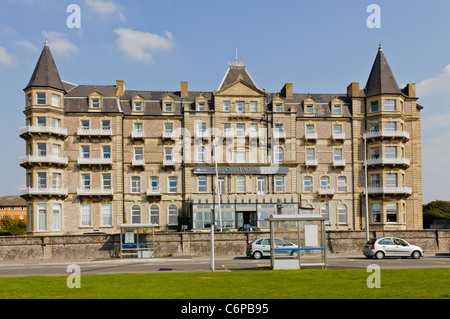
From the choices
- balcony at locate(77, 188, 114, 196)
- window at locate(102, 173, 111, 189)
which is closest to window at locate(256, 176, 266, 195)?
balcony at locate(77, 188, 114, 196)

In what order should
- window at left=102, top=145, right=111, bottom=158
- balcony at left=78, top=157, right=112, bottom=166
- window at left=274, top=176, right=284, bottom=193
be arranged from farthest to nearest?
window at left=274, top=176, right=284, bottom=193, window at left=102, top=145, right=111, bottom=158, balcony at left=78, top=157, right=112, bottom=166

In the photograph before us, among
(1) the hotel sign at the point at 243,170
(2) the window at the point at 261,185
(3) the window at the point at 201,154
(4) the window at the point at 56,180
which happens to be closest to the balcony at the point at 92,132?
(4) the window at the point at 56,180

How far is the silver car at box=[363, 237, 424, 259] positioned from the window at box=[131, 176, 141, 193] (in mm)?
29032

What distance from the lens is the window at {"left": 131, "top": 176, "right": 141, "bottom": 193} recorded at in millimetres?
53438

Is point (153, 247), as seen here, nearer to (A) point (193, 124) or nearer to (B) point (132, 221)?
(B) point (132, 221)

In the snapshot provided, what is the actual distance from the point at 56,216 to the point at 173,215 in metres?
12.7

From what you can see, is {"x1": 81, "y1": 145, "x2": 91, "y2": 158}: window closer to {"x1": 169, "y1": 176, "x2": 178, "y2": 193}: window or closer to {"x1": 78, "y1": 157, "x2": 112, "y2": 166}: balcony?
{"x1": 78, "y1": 157, "x2": 112, "y2": 166}: balcony

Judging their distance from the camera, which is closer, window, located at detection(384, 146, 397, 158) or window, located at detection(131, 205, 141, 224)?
window, located at detection(131, 205, 141, 224)

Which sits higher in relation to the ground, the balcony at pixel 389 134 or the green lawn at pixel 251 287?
the balcony at pixel 389 134

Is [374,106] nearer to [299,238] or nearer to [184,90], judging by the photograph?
[184,90]

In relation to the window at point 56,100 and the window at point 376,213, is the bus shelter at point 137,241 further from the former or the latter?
the window at point 376,213

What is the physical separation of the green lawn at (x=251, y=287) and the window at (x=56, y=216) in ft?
101

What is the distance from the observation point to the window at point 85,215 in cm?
5134

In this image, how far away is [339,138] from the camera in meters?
55.2
